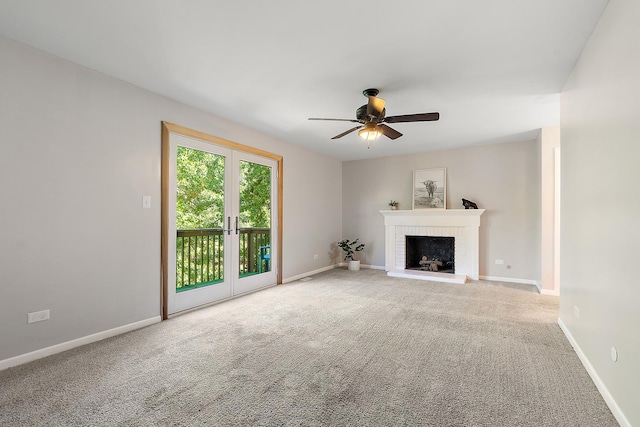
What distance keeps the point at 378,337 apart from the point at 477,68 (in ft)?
9.08

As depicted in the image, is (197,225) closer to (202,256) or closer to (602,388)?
(202,256)

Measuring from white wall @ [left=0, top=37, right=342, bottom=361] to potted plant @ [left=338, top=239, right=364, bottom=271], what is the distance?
4165mm

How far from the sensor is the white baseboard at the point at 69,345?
237cm

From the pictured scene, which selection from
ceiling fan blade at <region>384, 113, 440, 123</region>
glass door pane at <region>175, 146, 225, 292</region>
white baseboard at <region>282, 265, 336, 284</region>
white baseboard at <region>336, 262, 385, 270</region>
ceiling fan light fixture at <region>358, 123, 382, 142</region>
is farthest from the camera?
white baseboard at <region>336, 262, 385, 270</region>

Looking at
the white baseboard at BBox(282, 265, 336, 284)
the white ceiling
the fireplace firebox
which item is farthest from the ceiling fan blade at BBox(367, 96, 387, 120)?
the fireplace firebox

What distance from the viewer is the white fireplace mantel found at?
5742 millimetres

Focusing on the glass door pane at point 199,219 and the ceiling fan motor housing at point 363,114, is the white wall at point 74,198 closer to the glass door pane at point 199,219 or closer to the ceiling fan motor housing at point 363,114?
the glass door pane at point 199,219

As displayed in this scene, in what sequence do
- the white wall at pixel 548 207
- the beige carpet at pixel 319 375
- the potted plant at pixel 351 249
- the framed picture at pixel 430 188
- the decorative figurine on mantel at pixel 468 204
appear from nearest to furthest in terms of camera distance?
the beige carpet at pixel 319 375
the white wall at pixel 548 207
the decorative figurine on mantel at pixel 468 204
the framed picture at pixel 430 188
the potted plant at pixel 351 249

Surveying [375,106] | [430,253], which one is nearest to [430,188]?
[430,253]

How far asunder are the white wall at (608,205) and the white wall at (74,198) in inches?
158

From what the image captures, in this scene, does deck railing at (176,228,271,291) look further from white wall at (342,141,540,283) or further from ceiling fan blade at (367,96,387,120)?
white wall at (342,141,540,283)

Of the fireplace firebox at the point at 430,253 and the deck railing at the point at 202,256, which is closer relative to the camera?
the deck railing at the point at 202,256

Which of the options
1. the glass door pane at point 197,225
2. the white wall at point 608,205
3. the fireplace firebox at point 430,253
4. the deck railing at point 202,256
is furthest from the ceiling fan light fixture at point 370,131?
the fireplace firebox at point 430,253

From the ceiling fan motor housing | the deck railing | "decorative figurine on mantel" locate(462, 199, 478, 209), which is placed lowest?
the deck railing
